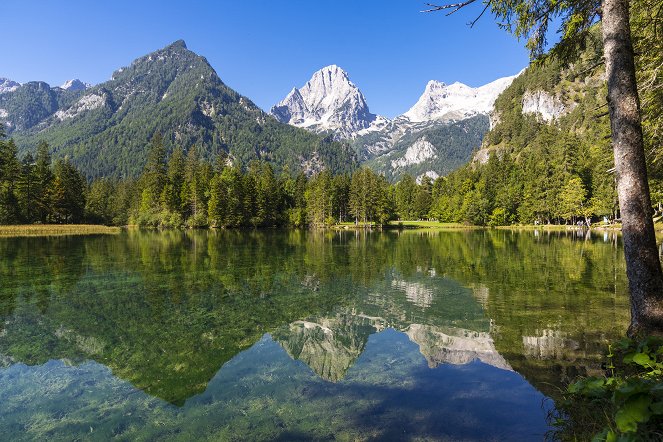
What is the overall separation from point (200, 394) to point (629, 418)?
765 cm

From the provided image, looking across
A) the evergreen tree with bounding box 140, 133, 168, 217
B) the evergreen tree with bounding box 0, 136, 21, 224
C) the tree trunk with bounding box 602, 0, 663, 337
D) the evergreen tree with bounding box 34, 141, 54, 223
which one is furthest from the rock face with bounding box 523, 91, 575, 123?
the tree trunk with bounding box 602, 0, 663, 337

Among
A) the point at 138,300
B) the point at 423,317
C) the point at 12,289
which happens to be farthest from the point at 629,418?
the point at 12,289

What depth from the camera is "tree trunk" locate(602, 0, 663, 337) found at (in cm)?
832

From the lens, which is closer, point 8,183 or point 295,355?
point 295,355

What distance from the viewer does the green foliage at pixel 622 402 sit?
3.64m

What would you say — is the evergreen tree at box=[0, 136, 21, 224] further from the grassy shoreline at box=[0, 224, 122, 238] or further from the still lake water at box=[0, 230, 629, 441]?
the still lake water at box=[0, 230, 629, 441]

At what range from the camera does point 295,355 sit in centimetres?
1081

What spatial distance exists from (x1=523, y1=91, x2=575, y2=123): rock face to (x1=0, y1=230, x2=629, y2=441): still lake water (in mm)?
192513

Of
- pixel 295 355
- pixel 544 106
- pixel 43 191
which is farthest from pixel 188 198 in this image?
pixel 544 106

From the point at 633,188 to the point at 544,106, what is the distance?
215 meters

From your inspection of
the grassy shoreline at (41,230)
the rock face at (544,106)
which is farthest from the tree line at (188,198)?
the rock face at (544,106)

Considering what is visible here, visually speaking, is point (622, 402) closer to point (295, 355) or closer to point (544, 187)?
point (295, 355)

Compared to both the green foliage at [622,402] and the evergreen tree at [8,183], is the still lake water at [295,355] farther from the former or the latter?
the evergreen tree at [8,183]

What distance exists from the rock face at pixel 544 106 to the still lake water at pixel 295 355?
193 metres
